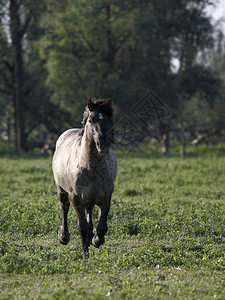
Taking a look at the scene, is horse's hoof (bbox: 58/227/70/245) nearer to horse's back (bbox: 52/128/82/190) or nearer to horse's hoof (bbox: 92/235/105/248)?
horse's hoof (bbox: 92/235/105/248)

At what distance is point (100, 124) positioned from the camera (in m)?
5.63

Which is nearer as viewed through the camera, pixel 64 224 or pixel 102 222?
pixel 102 222

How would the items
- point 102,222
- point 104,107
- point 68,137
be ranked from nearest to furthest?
point 104,107, point 102,222, point 68,137

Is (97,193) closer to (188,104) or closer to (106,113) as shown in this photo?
(106,113)

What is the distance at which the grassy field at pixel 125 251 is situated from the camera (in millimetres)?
5008


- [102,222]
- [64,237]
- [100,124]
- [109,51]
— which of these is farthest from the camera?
[109,51]

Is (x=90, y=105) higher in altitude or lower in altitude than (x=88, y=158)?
higher

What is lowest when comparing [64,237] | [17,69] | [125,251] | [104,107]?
[125,251]

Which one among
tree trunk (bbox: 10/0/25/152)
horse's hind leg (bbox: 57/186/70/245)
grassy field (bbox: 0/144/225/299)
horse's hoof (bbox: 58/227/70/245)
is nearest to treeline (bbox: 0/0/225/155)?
tree trunk (bbox: 10/0/25/152)

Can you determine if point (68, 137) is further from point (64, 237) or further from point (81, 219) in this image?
point (81, 219)

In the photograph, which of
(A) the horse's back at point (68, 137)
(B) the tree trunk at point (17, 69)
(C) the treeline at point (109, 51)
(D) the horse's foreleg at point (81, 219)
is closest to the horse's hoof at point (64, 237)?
(D) the horse's foreleg at point (81, 219)

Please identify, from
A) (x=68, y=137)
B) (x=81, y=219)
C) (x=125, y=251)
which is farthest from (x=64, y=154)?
(x=125, y=251)

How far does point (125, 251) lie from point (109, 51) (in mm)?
25693

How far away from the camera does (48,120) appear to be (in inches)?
1347
